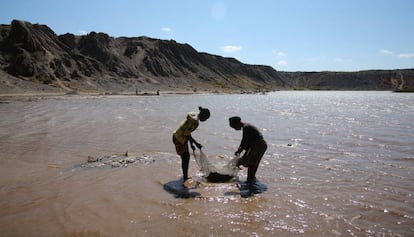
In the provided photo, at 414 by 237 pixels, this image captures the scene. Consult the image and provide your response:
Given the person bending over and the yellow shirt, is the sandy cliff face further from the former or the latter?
the person bending over

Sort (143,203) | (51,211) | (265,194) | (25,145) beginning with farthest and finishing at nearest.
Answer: (25,145)
(265,194)
(143,203)
(51,211)

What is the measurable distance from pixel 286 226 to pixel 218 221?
111 centimetres

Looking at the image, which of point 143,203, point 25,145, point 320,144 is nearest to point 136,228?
point 143,203

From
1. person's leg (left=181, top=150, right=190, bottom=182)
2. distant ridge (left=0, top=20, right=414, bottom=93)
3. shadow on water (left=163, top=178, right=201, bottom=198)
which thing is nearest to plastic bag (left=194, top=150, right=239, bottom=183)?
person's leg (left=181, top=150, right=190, bottom=182)

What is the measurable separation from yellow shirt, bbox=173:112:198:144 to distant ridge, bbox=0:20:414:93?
1964 inches

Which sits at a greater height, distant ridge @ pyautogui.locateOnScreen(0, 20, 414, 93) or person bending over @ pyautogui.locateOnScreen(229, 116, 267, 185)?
distant ridge @ pyautogui.locateOnScreen(0, 20, 414, 93)

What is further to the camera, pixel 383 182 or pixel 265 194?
pixel 383 182

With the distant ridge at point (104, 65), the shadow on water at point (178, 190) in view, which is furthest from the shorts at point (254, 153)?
the distant ridge at point (104, 65)

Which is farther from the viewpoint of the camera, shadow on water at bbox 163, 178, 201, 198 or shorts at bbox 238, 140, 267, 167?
shorts at bbox 238, 140, 267, 167

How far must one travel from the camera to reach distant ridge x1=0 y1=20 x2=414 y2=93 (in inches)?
2474

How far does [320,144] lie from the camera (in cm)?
1370

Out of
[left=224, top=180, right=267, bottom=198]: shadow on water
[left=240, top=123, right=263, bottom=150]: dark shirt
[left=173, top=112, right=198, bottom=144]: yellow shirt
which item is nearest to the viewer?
[left=224, top=180, right=267, bottom=198]: shadow on water

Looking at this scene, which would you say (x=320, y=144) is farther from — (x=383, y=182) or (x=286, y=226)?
(x=286, y=226)

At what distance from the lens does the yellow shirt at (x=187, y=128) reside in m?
7.58
